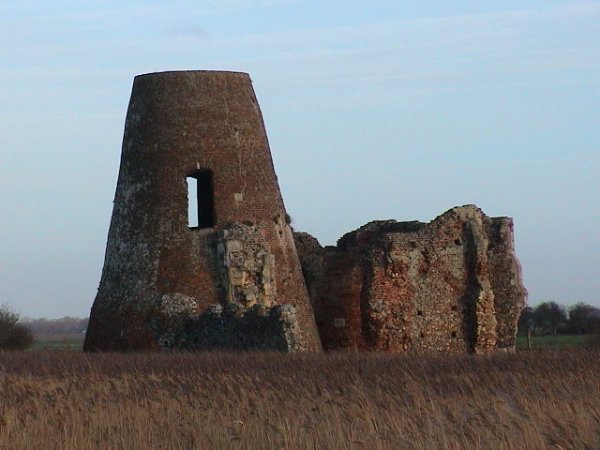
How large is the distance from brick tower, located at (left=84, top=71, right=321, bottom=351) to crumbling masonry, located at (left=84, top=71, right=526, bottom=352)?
21 millimetres

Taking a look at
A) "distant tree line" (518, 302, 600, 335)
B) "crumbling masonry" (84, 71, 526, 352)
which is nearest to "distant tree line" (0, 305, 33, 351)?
"crumbling masonry" (84, 71, 526, 352)

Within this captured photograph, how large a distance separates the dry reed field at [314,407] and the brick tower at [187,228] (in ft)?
17.6

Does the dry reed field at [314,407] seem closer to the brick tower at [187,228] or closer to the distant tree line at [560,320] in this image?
the brick tower at [187,228]

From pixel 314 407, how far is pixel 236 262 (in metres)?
10.9

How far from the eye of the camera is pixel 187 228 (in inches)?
914

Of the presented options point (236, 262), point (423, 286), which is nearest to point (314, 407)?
point (236, 262)

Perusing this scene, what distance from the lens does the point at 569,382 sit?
1398 cm

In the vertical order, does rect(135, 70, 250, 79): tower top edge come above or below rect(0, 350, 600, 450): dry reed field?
above

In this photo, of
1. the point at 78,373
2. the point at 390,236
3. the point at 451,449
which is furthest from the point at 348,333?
the point at 451,449

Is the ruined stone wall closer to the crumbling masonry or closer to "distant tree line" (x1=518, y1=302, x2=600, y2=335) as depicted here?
the crumbling masonry

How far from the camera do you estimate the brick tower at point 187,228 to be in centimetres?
2300

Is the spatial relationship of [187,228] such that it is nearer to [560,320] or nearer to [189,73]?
[189,73]

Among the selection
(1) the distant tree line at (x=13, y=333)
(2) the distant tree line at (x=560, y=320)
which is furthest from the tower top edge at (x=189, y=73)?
(2) the distant tree line at (x=560, y=320)

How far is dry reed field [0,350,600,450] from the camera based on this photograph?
34.6 ft
